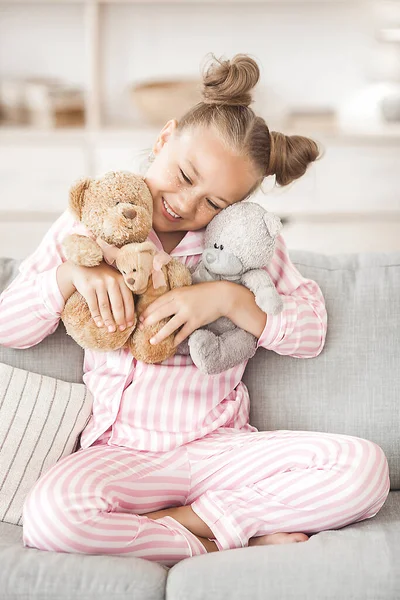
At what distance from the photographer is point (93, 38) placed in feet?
9.25

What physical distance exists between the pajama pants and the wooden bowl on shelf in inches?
70.6

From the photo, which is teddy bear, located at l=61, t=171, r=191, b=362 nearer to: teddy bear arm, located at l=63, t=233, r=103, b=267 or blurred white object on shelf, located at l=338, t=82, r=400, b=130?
teddy bear arm, located at l=63, t=233, r=103, b=267

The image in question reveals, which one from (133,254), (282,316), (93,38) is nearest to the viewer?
(133,254)

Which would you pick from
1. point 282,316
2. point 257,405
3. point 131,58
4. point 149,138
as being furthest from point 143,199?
point 131,58

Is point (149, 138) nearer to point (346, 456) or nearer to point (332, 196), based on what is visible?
point (332, 196)

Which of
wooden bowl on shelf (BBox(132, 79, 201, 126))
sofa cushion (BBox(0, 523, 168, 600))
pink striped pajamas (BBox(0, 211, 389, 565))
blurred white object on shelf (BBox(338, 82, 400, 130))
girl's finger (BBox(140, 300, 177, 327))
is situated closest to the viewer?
sofa cushion (BBox(0, 523, 168, 600))

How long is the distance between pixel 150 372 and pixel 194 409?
0.10 meters

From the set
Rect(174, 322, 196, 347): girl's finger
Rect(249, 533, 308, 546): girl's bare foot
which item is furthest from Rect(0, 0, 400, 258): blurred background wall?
Rect(249, 533, 308, 546): girl's bare foot

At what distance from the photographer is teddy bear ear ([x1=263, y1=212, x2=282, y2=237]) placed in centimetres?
123

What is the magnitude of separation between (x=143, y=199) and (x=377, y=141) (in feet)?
6.19

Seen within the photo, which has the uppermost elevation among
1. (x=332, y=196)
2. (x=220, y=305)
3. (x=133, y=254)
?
(x=133, y=254)

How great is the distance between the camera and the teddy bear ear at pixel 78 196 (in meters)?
1.18

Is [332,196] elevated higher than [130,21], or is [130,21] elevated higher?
[130,21]

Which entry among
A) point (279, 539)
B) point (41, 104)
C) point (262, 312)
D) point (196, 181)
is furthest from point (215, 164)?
point (41, 104)
